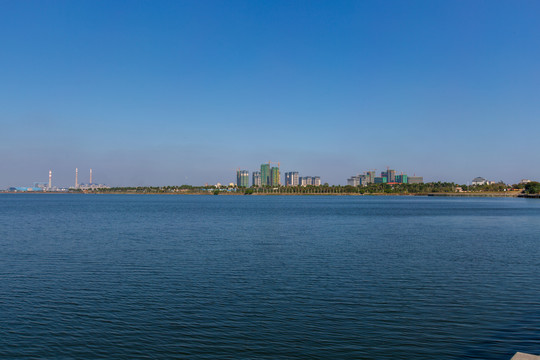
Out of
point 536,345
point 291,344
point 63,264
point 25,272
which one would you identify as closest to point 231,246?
point 63,264

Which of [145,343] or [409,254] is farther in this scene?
[409,254]

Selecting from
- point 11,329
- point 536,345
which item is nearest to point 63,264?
point 11,329

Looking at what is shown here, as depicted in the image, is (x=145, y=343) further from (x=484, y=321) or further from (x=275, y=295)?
(x=484, y=321)

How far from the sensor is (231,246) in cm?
3866

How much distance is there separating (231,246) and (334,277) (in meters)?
15.4

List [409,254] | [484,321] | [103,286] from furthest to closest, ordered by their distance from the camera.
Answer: [409,254] → [103,286] → [484,321]

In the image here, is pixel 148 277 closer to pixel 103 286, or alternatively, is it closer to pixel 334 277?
pixel 103 286

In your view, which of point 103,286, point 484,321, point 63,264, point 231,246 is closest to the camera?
point 484,321

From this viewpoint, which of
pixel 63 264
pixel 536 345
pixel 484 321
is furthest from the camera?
pixel 63 264

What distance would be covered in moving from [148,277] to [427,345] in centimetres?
1554

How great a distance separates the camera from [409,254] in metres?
34.2

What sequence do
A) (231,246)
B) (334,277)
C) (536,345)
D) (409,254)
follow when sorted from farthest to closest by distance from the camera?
(231,246) → (409,254) → (334,277) → (536,345)

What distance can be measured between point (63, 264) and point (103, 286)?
771 cm

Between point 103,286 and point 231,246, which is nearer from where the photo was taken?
point 103,286
